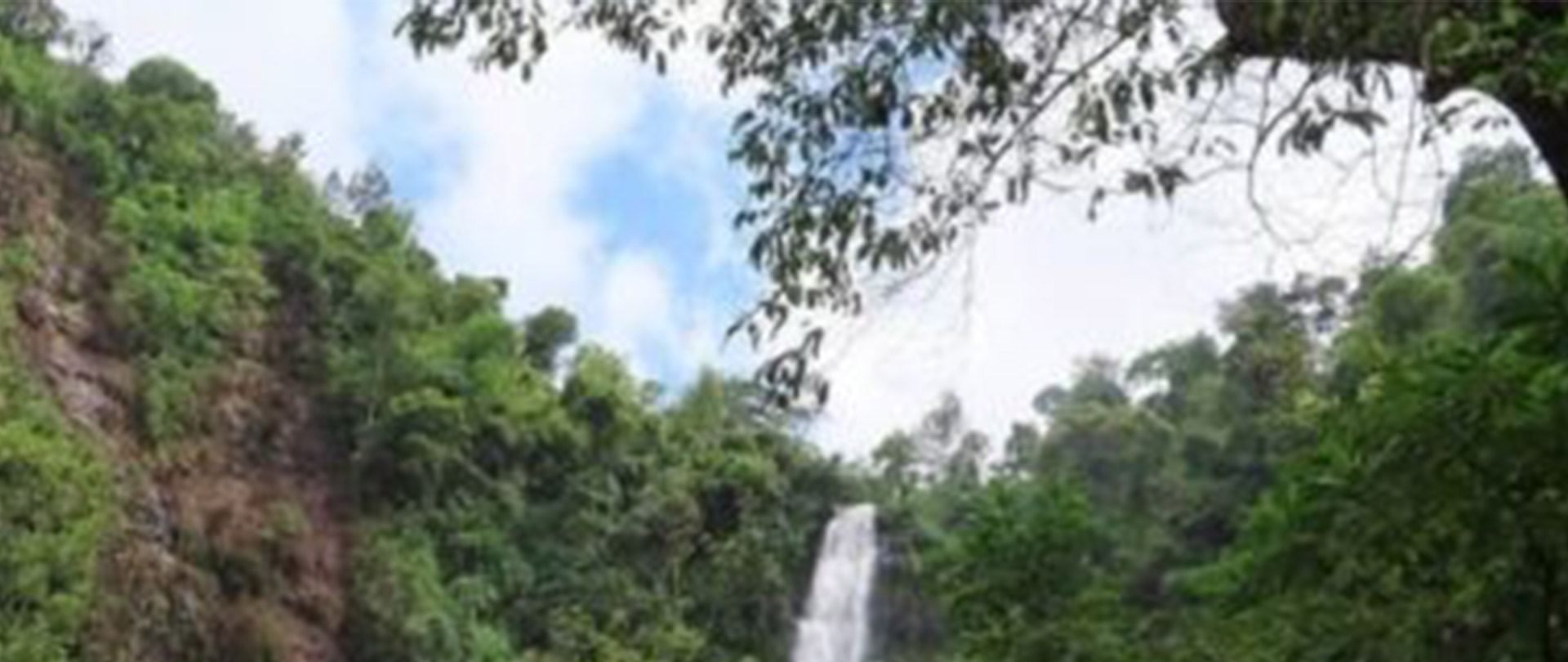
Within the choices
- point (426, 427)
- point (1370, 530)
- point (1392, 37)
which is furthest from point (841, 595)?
point (1392, 37)

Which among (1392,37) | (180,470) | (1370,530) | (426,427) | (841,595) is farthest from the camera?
(841,595)

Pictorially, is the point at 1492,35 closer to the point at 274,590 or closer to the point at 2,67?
the point at 274,590

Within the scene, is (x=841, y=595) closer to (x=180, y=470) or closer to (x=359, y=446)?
(x=359, y=446)

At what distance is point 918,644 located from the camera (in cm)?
2942

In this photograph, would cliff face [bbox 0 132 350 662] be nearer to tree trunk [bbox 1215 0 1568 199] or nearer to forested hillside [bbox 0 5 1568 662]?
forested hillside [bbox 0 5 1568 662]

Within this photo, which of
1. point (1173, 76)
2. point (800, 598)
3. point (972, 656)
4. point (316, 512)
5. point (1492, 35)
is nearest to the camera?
point (1492, 35)

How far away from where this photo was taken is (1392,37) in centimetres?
320

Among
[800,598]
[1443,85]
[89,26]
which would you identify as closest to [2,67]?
[89,26]

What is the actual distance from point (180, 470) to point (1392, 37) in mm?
25306

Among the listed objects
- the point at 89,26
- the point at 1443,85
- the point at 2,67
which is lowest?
the point at 1443,85

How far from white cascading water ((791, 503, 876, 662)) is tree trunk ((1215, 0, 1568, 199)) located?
27.9 m

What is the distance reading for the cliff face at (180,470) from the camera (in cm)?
Answer: 2495

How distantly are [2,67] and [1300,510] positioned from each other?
26081 millimetres

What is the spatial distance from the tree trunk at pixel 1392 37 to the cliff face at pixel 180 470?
2117 cm
